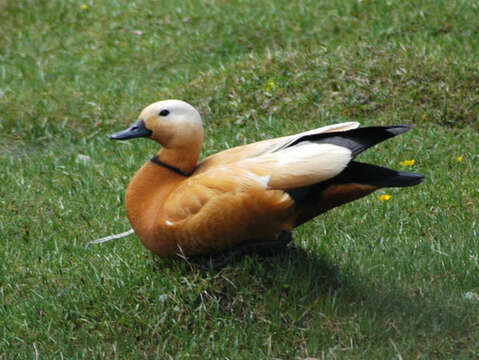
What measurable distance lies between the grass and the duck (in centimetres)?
25

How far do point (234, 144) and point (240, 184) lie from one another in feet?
8.58

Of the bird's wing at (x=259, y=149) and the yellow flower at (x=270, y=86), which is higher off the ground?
the bird's wing at (x=259, y=149)

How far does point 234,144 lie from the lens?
612cm

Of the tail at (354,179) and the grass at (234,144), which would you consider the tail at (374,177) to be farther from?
the grass at (234,144)

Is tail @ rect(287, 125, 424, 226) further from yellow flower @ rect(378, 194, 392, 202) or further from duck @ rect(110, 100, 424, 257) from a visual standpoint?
yellow flower @ rect(378, 194, 392, 202)

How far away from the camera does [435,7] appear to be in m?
8.20

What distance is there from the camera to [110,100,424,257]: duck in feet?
11.5

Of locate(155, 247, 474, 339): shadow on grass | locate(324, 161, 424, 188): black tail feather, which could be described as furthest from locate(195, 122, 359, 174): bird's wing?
locate(155, 247, 474, 339): shadow on grass

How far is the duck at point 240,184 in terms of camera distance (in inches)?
138

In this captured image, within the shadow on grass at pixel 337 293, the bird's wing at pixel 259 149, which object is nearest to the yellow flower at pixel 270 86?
the bird's wing at pixel 259 149

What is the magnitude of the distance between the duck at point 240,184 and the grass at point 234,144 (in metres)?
0.25

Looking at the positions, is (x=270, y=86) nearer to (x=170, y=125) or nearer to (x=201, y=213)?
(x=170, y=125)

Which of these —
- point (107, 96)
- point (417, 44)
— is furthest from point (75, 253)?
point (417, 44)

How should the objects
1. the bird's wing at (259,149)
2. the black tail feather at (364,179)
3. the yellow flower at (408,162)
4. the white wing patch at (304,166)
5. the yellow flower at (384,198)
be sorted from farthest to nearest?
A: the yellow flower at (408,162) < the yellow flower at (384,198) < the bird's wing at (259,149) < the black tail feather at (364,179) < the white wing patch at (304,166)
